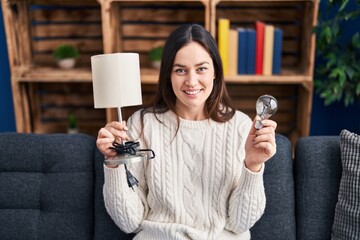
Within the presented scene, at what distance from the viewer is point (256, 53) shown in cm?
209

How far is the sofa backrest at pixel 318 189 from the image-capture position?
52.7 inches

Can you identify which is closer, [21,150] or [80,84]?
[21,150]

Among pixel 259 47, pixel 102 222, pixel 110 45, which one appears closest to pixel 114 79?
pixel 102 222

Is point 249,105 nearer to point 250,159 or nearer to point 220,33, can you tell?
point 220,33

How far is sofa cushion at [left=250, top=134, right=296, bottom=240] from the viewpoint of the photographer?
1344mm

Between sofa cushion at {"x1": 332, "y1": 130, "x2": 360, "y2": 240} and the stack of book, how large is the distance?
89cm

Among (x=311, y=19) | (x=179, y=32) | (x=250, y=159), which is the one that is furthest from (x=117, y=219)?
(x=311, y=19)

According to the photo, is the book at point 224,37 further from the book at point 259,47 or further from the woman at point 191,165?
the woman at point 191,165

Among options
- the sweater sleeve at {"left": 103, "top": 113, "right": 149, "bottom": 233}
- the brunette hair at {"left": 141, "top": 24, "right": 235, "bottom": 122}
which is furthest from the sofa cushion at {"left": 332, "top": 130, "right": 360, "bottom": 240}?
the sweater sleeve at {"left": 103, "top": 113, "right": 149, "bottom": 233}

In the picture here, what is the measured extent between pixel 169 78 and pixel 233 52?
3.10ft

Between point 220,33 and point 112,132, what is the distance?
122 centimetres

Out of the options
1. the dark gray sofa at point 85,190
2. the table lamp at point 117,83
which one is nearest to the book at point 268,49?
the dark gray sofa at point 85,190

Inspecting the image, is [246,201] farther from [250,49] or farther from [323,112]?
[323,112]

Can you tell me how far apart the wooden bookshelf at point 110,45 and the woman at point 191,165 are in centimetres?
87
